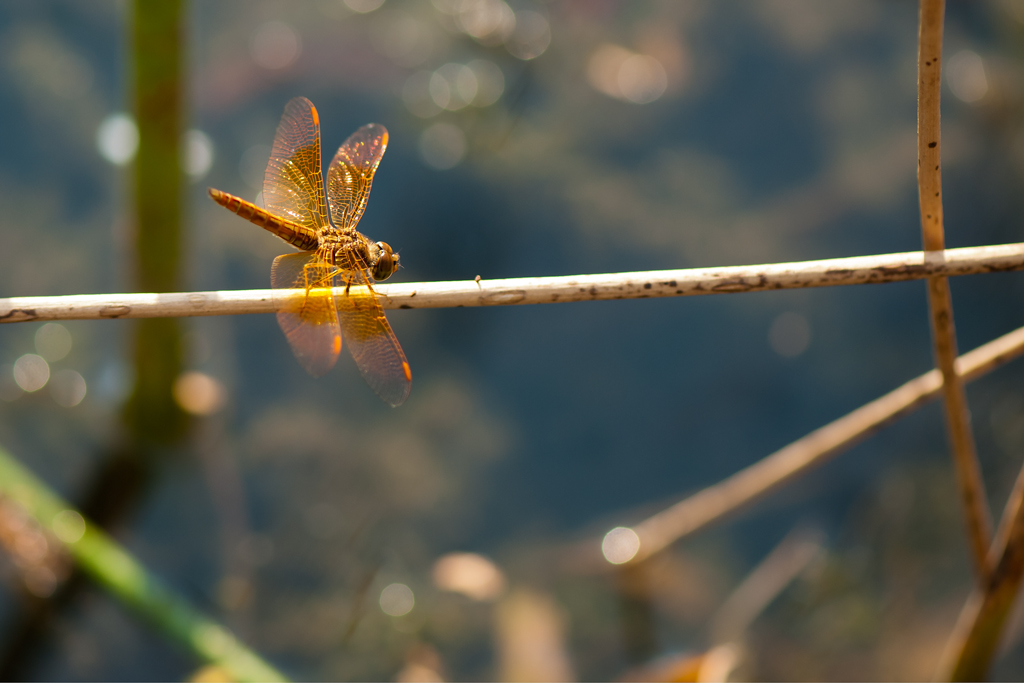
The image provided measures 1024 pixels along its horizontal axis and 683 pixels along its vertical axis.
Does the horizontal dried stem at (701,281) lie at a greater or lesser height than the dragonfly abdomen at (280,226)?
lesser

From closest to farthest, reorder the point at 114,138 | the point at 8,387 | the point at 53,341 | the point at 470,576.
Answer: the point at 470,576
the point at 8,387
the point at 53,341
the point at 114,138

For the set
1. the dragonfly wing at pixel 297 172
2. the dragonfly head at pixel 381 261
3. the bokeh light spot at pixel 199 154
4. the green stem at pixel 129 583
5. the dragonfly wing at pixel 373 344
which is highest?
the bokeh light spot at pixel 199 154

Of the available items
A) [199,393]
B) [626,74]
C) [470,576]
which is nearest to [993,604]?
[470,576]

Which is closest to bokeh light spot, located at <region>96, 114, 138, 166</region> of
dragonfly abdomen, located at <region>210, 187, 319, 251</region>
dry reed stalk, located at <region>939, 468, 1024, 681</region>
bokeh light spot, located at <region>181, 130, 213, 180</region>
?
bokeh light spot, located at <region>181, 130, 213, 180</region>

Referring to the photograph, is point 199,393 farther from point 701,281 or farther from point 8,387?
point 701,281

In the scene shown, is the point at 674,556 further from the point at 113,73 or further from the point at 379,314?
the point at 113,73

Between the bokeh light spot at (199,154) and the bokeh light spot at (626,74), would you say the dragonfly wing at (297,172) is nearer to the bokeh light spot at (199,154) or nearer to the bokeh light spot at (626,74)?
the bokeh light spot at (199,154)

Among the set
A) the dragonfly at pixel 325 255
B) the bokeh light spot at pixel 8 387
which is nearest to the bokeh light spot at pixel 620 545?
the dragonfly at pixel 325 255
